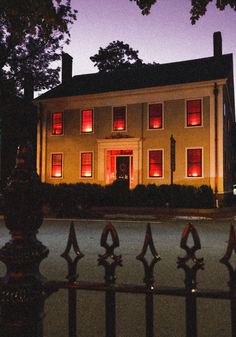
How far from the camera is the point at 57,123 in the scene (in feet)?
93.5

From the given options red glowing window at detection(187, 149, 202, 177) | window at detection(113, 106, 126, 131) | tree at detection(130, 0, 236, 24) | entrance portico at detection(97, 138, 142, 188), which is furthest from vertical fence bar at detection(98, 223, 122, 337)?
window at detection(113, 106, 126, 131)

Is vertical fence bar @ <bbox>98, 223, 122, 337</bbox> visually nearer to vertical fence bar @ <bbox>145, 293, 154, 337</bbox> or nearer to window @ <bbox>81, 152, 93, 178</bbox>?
vertical fence bar @ <bbox>145, 293, 154, 337</bbox>

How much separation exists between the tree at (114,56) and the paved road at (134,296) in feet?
137

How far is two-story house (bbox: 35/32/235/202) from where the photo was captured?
23906mm

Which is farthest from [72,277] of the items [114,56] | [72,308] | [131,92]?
[114,56]

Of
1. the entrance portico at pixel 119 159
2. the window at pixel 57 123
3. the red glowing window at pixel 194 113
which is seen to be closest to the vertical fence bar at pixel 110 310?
the red glowing window at pixel 194 113

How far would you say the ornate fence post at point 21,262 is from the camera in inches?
81.7

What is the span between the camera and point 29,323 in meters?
2.08

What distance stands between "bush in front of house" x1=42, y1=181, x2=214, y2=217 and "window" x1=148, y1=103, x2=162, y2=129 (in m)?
4.29

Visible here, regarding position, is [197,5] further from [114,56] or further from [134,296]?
[114,56]

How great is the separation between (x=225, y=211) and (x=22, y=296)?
18943 mm

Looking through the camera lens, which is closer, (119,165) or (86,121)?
(119,165)

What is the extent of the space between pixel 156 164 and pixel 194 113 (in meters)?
3.95

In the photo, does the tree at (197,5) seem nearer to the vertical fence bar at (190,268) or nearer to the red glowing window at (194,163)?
the vertical fence bar at (190,268)
